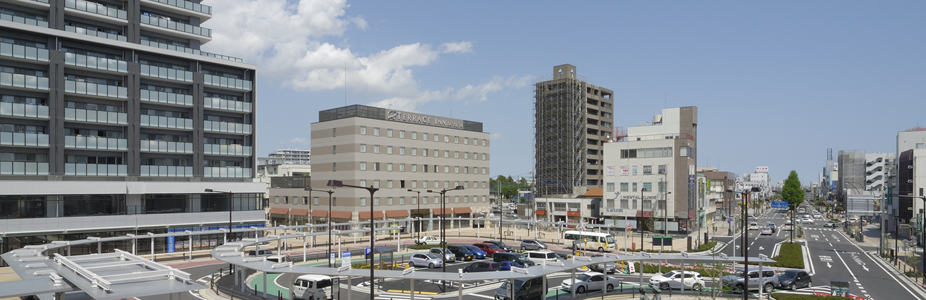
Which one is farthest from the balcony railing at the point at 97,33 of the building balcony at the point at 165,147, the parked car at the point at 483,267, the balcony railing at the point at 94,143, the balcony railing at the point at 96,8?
A: the parked car at the point at 483,267

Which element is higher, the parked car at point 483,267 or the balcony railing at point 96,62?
the balcony railing at point 96,62

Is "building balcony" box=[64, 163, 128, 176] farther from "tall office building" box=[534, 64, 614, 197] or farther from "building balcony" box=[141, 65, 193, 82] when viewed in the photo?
"tall office building" box=[534, 64, 614, 197]

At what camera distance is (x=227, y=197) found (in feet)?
203

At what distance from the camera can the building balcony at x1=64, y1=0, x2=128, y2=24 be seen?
53.8 m

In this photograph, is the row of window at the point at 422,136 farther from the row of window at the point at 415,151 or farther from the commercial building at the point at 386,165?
the row of window at the point at 415,151

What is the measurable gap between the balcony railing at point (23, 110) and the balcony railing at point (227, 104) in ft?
47.4

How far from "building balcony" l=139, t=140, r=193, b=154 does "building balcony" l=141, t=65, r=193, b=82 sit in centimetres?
675

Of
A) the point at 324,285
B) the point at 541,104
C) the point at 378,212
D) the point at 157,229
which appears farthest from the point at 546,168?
the point at 324,285

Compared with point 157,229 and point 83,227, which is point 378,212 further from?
point 83,227

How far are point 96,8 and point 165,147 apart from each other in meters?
15.0

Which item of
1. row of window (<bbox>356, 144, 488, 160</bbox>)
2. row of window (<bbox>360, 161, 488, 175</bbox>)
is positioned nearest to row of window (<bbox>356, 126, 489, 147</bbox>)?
row of window (<bbox>356, 144, 488, 160</bbox>)

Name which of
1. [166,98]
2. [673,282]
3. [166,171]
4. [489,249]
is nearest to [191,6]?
[166,98]

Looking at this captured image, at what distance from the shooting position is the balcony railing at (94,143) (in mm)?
52125

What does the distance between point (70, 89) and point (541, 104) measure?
94.5 m
